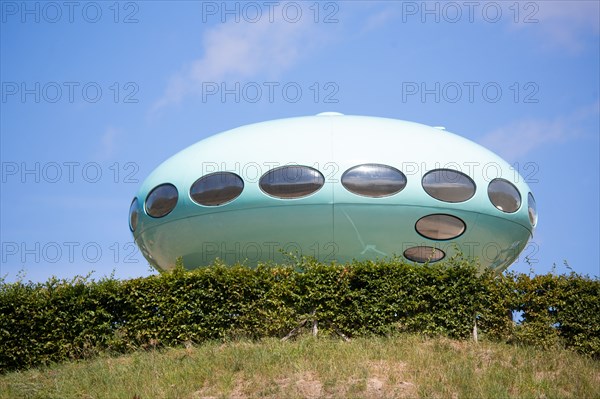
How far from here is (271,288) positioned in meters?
16.6


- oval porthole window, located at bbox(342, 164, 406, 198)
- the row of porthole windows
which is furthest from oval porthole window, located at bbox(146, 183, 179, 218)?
oval porthole window, located at bbox(342, 164, 406, 198)

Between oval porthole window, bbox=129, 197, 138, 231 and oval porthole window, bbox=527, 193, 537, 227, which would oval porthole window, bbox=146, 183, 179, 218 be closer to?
oval porthole window, bbox=129, 197, 138, 231

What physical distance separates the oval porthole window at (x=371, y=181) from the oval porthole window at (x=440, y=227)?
1068 millimetres

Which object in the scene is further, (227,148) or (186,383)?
(227,148)

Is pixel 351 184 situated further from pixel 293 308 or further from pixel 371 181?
pixel 293 308

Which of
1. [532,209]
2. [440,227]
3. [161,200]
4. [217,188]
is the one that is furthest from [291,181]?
[532,209]

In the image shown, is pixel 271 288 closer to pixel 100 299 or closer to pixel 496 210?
pixel 100 299

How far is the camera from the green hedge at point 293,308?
16391 millimetres

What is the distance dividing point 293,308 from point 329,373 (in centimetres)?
348

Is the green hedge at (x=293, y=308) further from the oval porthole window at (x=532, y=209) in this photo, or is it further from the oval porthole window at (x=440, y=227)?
the oval porthole window at (x=532, y=209)

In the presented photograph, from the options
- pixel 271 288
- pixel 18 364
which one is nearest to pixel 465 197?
pixel 271 288

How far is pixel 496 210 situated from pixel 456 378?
23.3ft

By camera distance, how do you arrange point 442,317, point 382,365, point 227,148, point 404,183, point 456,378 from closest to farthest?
point 456,378 → point 382,365 → point 442,317 → point 404,183 → point 227,148

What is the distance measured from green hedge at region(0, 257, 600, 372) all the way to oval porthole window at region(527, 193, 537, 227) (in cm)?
382
